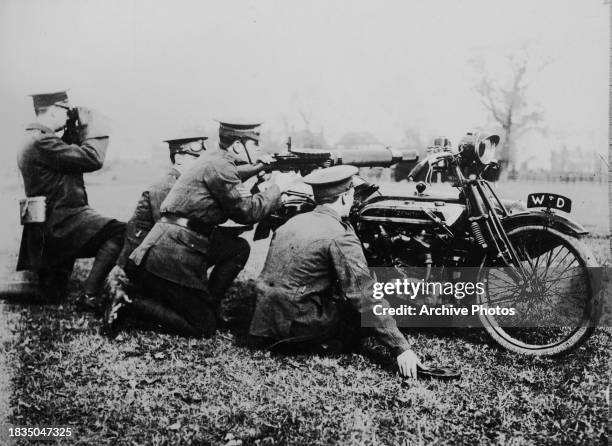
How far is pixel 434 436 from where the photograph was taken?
116 inches

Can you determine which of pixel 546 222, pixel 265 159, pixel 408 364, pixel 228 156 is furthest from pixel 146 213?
pixel 546 222

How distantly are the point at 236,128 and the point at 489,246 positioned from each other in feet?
7.55

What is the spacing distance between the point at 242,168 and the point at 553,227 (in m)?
2.55

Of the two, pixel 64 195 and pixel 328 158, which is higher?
pixel 328 158

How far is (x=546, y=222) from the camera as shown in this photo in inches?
149

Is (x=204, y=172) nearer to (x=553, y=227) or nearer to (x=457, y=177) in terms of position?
(x=457, y=177)

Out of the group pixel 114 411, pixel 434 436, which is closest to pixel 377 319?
pixel 434 436

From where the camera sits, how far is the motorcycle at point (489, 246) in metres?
3.72

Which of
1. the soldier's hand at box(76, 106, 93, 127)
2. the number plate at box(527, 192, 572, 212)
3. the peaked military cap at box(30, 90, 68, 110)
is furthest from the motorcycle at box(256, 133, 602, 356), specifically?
the peaked military cap at box(30, 90, 68, 110)

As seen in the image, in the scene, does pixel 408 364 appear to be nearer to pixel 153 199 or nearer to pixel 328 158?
pixel 328 158

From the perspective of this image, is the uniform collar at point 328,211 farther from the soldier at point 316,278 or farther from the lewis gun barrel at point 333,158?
the lewis gun barrel at point 333,158

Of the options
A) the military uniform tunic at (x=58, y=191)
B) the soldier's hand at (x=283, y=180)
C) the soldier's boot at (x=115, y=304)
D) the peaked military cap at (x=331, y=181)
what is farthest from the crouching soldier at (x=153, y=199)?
the peaked military cap at (x=331, y=181)

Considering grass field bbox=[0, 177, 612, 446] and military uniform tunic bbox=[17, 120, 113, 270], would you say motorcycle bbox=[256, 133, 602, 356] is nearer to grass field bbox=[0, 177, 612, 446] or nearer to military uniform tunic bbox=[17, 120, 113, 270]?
grass field bbox=[0, 177, 612, 446]

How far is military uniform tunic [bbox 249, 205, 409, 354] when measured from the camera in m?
3.83
